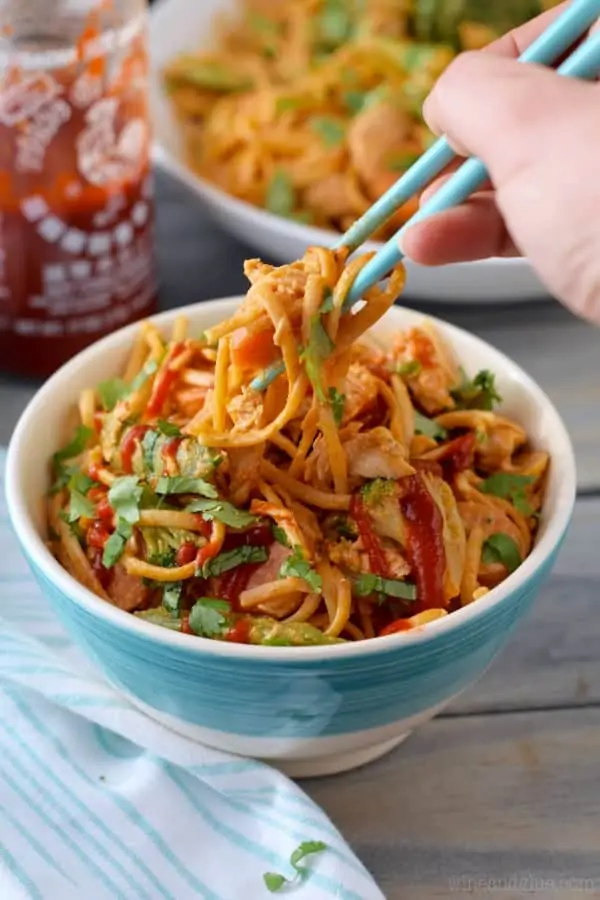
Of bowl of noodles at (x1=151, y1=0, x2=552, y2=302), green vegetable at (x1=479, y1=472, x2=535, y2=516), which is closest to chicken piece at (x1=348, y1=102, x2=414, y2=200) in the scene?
bowl of noodles at (x1=151, y1=0, x2=552, y2=302)

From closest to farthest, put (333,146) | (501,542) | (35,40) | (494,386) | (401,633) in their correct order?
(401,633) < (501,542) < (494,386) < (35,40) < (333,146)

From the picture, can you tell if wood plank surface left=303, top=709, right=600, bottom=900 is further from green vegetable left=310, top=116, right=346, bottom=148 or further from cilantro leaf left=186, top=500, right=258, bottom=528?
green vegetable left=310, top=116, right=346, bottom=148

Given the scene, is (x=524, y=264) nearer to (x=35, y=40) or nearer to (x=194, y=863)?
(x=35, y=40)

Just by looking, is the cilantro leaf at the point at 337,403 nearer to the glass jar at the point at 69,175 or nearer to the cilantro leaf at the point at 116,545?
the cilantro leaf at the point at 116,545

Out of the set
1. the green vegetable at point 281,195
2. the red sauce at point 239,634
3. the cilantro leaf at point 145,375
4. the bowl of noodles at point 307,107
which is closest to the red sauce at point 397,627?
the red sauce at point 239,634

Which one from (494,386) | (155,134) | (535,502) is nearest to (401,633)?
(535,502)

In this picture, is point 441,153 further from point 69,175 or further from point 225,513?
point 69,175

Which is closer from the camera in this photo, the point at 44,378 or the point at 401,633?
the point at 401,633
